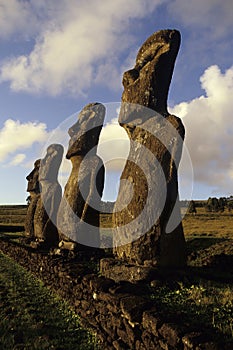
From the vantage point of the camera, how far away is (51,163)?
19281 millimetres

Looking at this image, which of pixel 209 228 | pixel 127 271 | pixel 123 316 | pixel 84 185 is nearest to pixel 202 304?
pixel 123 316

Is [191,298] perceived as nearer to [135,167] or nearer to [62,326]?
[62,326]

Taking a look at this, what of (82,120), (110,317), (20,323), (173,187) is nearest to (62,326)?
(20,323)

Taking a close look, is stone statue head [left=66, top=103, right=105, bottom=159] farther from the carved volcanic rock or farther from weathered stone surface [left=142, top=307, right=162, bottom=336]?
weathered stone surface [left=142, top=307, right=162, bottom=336]

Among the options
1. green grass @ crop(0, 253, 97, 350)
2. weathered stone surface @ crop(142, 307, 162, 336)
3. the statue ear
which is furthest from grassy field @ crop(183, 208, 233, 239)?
weathered stone surface @ crop(142, 307, 162, 336)

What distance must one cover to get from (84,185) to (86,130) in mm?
2367

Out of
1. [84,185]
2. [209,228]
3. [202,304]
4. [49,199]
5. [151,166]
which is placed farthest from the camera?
[209,228]

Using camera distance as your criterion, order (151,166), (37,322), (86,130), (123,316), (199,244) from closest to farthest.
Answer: (123,316), (37,322), (151,166), (199,244), (86,130)

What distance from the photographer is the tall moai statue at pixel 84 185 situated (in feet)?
43.3

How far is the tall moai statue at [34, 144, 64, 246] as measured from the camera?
1678cm

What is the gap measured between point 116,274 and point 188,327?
13.9 feet

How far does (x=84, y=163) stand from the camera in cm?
1422

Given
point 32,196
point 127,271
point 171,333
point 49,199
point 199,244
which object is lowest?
point 171,333

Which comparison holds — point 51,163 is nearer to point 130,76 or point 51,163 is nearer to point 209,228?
A: point 130,76
